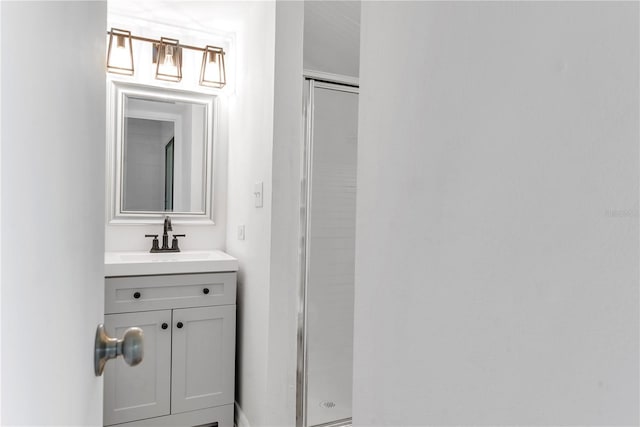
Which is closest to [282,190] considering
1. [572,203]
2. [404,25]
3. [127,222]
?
[404,25]

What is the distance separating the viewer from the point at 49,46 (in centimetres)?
33

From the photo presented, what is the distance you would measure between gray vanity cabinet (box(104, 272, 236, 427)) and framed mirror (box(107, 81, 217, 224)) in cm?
60

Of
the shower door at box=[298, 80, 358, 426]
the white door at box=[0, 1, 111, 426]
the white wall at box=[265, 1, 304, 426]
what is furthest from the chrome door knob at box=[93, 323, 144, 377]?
the shower door at box=[298, 80, 358, 426]

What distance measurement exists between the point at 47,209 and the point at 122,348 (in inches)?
13.9

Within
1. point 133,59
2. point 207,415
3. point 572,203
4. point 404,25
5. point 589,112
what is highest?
point 133,59

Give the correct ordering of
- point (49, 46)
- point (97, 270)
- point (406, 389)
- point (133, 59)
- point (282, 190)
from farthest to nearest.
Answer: point (133, 59) → point (282, 190) → point (406, 389) → point (97, 270) → point (49, 46)

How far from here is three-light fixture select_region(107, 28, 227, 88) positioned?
7.21ft

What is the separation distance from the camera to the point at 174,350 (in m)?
1.99

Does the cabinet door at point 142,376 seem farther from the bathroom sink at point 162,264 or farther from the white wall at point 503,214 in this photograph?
the white wall at point 503,214

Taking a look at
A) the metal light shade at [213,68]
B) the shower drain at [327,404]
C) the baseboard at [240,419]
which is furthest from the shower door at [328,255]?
the metal light shade at [213,68]

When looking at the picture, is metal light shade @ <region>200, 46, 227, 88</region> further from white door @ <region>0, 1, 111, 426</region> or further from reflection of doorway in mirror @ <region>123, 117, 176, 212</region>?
white door @ <region>0, 1, 111, 426</region>

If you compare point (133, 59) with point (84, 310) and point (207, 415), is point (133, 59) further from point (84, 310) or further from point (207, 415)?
point (84, 310)

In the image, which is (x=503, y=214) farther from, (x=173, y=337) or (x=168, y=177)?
(x=168, y=177)

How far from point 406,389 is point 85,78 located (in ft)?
2.44
